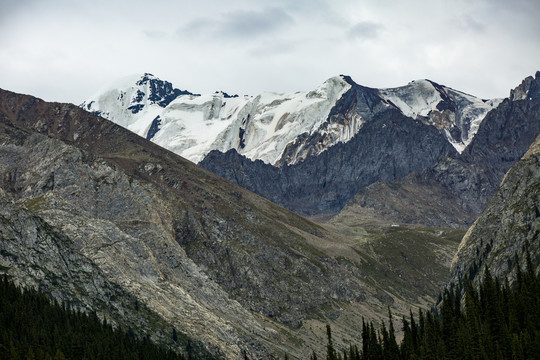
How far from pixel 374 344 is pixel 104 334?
68.4 m

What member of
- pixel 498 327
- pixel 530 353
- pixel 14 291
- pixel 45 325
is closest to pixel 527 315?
pixel 498 327

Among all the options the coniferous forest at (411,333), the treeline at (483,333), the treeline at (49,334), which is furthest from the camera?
the treeline at (483,333)

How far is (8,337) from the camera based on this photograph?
156125mm

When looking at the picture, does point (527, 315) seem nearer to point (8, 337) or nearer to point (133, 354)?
point (133, 354)

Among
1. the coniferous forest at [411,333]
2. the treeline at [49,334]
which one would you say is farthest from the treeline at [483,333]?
the treeline at [49,334]

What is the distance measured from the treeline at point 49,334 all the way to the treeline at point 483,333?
54184 mm

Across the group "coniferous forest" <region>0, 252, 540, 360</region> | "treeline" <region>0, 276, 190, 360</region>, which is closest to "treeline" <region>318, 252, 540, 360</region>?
"coniferous forest" <region>0, 252, 540, 360</region>

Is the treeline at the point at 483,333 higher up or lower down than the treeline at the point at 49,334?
higher up

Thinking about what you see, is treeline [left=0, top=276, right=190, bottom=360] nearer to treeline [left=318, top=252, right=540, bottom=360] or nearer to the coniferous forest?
the coniferous forest

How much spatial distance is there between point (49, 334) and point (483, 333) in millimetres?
98506

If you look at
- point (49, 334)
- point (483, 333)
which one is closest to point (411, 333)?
point (483, 333)

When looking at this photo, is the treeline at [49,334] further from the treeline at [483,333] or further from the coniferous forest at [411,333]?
the treeline at [483,333]

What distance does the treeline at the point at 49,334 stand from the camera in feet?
506

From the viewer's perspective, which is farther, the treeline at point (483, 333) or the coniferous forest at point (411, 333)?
the treeline at point (483, 333)
